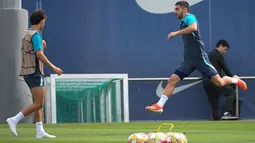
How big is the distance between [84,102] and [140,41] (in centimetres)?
226

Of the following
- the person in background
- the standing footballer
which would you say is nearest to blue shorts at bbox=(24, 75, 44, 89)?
the standing footballer

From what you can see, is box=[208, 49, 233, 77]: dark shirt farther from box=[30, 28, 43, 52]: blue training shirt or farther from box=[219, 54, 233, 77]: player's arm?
box=[30, 28, 43, 52]: blue training shirt

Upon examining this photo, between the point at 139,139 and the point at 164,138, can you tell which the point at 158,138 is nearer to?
the point at 164,138

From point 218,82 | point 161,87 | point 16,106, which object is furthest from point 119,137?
point 161,87

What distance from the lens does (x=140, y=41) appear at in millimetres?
21609

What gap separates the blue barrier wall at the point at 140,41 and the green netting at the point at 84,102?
592mm

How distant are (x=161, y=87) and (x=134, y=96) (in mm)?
723

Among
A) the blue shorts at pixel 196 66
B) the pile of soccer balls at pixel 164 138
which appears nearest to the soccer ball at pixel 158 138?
the pile of soccer balls at pixel 164 138

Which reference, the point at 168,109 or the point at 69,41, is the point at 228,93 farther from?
the point at 69,41

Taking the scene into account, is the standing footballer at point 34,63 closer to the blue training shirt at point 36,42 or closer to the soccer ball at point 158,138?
the blue training shirt at point 36,42

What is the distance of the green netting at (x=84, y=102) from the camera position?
807 inches

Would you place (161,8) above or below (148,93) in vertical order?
above

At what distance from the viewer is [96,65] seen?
21.4 metres

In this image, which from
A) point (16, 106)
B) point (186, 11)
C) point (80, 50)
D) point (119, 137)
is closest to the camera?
point (119, 137)
